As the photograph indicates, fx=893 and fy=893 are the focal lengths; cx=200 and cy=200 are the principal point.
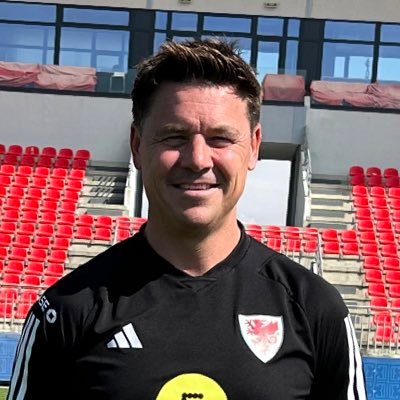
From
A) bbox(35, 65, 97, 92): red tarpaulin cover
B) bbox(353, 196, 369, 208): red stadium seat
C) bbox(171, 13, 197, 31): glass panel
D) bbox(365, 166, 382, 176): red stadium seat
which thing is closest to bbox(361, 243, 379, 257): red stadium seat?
bbox(353, 196, 369, 208): red stadium seat

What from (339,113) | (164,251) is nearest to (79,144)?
(339,113)

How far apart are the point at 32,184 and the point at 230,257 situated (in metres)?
15.7

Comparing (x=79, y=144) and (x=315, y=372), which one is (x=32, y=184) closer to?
(x=79, y=144)

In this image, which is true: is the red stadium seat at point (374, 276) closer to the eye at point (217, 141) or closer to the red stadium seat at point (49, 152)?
the red stadium seat at point (49, 152)

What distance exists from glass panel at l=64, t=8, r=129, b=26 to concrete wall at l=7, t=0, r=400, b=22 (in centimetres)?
16

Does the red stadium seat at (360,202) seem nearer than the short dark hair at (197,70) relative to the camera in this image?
No

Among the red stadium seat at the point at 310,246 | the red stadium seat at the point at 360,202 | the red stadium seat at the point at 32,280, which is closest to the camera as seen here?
the red stadium seat at the point at 32,280

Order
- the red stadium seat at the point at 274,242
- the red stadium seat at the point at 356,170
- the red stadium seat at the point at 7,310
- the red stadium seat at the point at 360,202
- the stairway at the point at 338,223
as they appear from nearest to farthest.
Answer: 1. the red stadium seat at the point at 7,310
2. the stairway at the point at 338,223
3. the red stadium seat at the point at 274,242
4. the red stadium seat at the point at 360,202
5. the red stadium seat at the point at 356,170

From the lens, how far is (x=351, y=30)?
19.6 metres

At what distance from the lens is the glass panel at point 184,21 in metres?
19.6

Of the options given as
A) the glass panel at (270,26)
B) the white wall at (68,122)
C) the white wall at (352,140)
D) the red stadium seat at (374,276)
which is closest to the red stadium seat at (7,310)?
the red stadium seat at (374,276)

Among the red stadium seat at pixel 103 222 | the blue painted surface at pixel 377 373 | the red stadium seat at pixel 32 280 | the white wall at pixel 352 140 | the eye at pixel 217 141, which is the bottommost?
the blue painted surface at pixel 377 373

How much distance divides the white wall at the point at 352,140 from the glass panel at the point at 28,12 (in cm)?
620

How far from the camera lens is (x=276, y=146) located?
18828 mm
